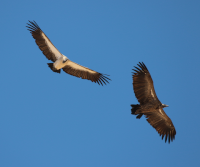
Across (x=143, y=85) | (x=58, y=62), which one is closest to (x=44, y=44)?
(x=58, y=62)

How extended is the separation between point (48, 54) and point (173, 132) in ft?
29.6

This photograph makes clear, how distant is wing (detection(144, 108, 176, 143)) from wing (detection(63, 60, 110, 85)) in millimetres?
4366

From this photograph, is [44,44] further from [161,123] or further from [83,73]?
[161,123]

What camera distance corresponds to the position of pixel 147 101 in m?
13.5

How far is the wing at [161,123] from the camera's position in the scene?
1395 cm

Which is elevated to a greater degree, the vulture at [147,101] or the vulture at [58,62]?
the vulture at [58,62]

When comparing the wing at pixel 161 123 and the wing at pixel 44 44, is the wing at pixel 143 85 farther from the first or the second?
the wing at pixel 44 44

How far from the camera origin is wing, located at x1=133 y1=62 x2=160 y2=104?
13.2 metres

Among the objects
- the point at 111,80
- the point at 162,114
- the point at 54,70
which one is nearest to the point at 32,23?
the point at 54,70

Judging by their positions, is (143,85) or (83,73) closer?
(143,85)

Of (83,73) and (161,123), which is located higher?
(83,73)

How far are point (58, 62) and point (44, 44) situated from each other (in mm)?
1539

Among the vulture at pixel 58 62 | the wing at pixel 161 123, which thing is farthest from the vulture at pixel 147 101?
the vulture at pixel 58 62

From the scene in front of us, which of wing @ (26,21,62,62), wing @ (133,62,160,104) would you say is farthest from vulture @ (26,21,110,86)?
wing @ (133,62,160,104)
